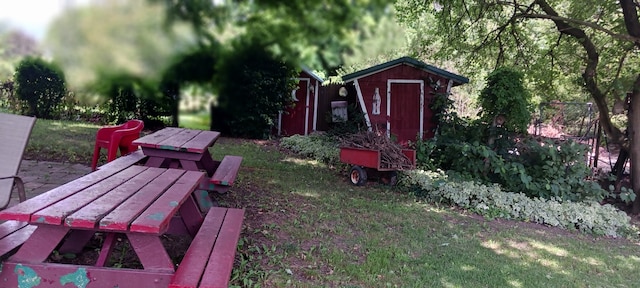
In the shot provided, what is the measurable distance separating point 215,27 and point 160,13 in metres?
0.11

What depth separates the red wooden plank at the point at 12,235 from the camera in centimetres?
199

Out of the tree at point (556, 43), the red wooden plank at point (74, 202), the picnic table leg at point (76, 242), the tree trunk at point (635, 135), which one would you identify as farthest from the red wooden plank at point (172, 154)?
the tree trunk at point (635, 135)

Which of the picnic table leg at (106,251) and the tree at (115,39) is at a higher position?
the tree at (115,39)

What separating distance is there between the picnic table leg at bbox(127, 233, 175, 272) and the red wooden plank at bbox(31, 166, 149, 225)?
289 millimetres

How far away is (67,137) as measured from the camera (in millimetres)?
6352

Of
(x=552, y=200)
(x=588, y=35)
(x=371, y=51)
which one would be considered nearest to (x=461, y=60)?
(x=588, y=35)

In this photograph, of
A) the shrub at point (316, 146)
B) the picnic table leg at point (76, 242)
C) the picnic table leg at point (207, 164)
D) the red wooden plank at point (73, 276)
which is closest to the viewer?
the red wooden plank at point (73, 276)

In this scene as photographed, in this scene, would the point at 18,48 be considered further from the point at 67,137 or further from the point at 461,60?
the point at 461,60

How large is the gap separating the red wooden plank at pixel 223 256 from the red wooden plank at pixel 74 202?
649 millimetres

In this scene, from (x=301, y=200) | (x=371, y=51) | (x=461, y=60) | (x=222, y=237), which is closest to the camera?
(x=371, y=51)

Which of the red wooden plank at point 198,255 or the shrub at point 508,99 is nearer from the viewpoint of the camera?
the red wooden plank at point 198,255

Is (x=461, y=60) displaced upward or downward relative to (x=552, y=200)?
upward

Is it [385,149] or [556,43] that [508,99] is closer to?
[385,149]

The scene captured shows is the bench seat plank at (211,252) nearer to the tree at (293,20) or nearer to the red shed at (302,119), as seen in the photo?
the tree at (293,20)
